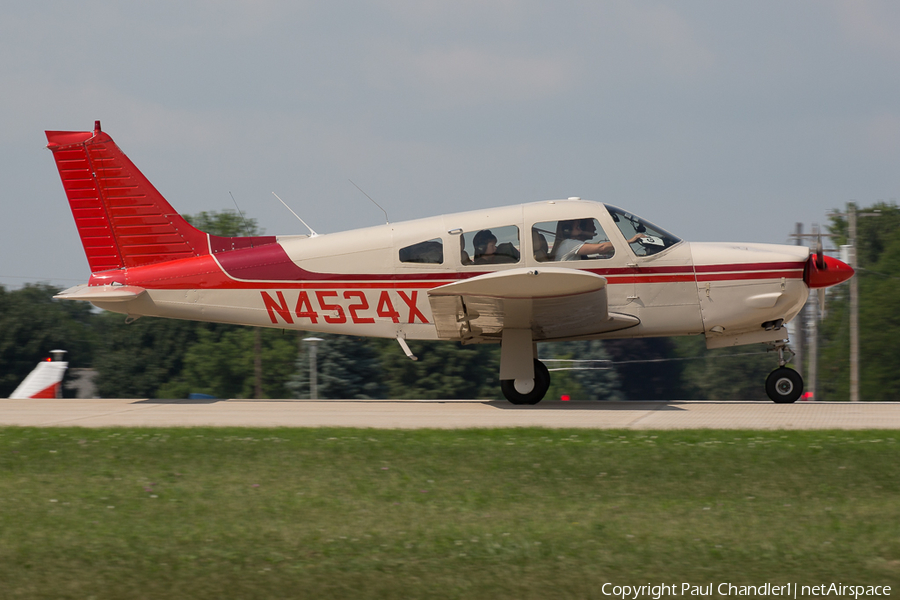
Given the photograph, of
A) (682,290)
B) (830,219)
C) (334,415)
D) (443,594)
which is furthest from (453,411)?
(830,219)

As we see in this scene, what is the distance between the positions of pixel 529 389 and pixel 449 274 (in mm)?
1847

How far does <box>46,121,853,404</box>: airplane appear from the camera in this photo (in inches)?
439

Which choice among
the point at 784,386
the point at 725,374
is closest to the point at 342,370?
the point at 725,374

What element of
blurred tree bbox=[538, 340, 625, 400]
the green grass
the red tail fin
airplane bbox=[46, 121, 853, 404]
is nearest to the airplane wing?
airplane bbox=[46, 121, 853, 404]

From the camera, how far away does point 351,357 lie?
5769 centimetres

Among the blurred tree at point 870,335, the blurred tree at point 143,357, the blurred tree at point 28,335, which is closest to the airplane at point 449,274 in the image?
the blurred tree at point 870,335

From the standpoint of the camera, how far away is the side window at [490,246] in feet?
36.9

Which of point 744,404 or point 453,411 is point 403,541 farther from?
point 744,404

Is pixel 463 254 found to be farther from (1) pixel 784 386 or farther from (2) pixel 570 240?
(1) pixel 784 386

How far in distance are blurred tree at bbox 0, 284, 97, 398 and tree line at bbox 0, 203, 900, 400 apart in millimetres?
78

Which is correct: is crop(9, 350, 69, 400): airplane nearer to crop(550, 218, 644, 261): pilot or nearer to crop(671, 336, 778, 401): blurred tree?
crop(550, 218, 644, 261): pilot

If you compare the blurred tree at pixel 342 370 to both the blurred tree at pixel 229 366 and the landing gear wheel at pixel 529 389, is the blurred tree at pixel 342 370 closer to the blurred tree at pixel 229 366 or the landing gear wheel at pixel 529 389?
the blurred tree at pixel 229 366

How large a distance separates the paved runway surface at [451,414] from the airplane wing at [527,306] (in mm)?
1020

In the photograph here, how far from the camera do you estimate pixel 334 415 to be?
1049cm
